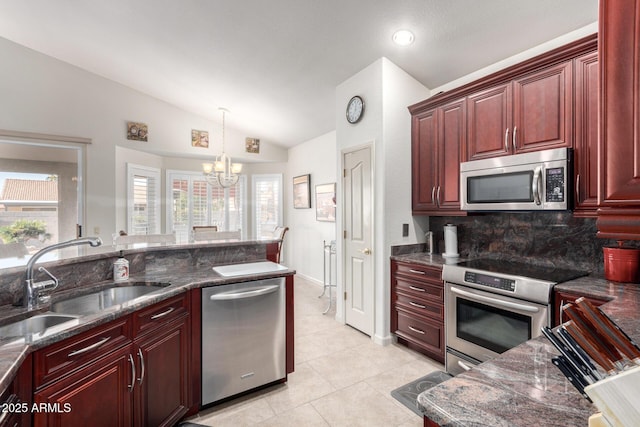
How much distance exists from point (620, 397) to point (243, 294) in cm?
195

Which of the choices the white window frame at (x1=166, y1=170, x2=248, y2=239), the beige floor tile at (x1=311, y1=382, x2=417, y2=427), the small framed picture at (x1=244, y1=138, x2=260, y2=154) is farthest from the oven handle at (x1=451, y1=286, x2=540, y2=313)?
the white window frame at (x1=166, y1=170, x2=248, y2=239)

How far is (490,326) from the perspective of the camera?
7.35 feet

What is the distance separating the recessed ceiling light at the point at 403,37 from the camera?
2565 millimetres

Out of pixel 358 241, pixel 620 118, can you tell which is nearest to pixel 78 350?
pixel 620 118

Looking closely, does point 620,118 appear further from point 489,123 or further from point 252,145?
point 252,145

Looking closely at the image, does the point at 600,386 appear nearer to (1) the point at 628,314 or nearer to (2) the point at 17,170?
(1) the point at 628,314

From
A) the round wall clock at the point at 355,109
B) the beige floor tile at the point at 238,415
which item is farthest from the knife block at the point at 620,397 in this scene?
the round wall clock at the point at 355,109

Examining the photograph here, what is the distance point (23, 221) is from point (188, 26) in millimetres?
3754

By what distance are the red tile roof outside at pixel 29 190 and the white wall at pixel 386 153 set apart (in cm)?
458

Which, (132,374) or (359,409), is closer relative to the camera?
(132,374)

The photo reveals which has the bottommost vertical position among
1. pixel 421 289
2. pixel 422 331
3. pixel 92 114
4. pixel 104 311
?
pixel 422 331

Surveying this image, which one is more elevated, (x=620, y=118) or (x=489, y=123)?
(x=489, y=123)

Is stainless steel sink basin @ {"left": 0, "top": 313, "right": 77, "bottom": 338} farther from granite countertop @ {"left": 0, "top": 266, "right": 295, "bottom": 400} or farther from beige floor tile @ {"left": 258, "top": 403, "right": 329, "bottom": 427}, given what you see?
beige floor tile @ {"left": 258, "top": 403, "right": 329, "bottom": 427}

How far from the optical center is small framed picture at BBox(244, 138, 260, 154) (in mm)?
6113
